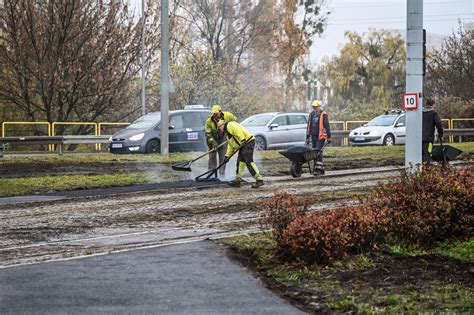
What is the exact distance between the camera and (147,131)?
2809 centimetres

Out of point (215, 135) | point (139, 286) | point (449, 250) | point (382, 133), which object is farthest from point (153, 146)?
point (139, 286)

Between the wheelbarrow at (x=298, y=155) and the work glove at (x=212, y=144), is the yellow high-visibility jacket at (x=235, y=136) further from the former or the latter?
the wheelbarrow at (x=298, y=155)

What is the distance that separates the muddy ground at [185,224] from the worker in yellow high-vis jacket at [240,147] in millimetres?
305

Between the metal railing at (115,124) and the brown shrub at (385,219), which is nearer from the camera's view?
the brown shrub at (385,219)

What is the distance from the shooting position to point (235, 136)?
18.2m

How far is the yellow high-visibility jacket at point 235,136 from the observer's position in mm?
18141

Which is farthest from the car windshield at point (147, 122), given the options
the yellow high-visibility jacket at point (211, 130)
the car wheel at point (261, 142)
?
the yellow high-visibility jacket at point (211, 130)

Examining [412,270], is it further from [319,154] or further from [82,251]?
[319,154]

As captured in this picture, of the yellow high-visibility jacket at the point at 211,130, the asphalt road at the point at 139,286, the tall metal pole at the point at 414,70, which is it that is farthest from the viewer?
the yellow high-visibility jacket at the point at 211,130

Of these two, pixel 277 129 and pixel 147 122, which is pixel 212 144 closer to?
pixel 147 122

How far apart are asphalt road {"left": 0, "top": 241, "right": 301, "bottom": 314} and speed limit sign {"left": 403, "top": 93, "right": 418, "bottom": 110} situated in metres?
6.24

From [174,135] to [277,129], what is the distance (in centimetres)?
387

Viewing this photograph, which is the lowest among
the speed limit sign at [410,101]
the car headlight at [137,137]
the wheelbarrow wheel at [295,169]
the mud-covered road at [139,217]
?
the mud-covered road at [139,217]

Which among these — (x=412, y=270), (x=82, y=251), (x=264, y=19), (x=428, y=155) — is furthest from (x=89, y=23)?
(x=412, y=270)
